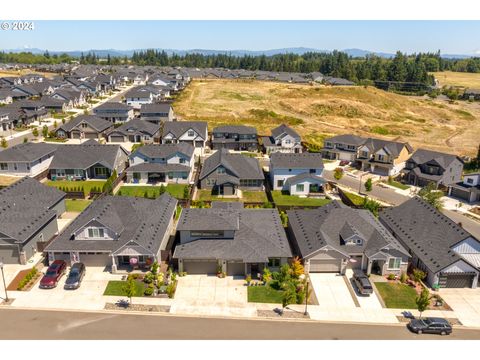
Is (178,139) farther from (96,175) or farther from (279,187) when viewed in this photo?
(279,187)

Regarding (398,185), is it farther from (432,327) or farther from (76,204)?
(76,204)

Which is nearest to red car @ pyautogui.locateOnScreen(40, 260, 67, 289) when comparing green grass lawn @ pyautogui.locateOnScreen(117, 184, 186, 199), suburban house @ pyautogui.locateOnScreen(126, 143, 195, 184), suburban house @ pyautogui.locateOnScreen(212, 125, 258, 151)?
green grass lawn @ pyautogui.locateOnScreen(117, 184, 186, 199)

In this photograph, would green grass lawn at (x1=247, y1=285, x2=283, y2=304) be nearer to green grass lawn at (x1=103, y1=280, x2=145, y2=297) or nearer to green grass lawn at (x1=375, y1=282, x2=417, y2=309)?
green grass lawn at (x1=375, y1=282, x2=417, y2=309)

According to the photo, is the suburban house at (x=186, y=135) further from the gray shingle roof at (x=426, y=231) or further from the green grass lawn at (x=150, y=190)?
the gray shingle roof at (x=426, y=231)

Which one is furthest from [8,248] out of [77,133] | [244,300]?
[77,133]

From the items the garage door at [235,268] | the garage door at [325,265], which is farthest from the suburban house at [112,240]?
the garage door at [325,265]
